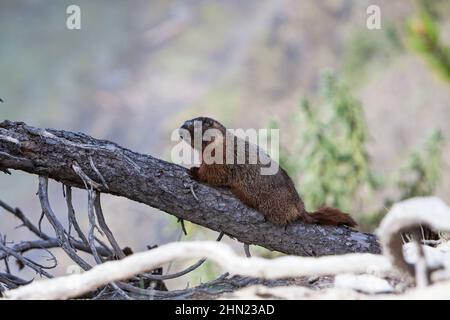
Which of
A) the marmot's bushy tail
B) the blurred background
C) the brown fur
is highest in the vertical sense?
the blurred background

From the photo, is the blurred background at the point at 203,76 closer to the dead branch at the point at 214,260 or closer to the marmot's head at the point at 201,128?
the marmot's head at the point at 201,128

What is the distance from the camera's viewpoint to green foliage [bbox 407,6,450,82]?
7.24 meters

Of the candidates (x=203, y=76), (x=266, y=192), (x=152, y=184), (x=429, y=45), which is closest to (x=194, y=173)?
(x=152, y=184)

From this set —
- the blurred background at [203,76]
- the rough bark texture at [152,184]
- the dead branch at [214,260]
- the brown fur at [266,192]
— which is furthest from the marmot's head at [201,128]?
the blurred background at [203,76]

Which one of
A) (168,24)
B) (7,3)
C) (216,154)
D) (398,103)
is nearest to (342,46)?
(398,103)

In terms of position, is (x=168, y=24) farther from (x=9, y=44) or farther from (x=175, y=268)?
(x=175, y=268)

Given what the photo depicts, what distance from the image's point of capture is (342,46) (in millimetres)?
A: 22891

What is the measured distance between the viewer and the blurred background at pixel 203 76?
17906 millimetres

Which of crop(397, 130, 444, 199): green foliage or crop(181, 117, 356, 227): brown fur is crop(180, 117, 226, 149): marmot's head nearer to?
crop(181, 117, 356, 227): brown fur

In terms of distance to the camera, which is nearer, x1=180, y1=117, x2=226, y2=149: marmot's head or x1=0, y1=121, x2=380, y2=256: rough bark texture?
x1=0, y1=121, x2=380, y2=256: rough bark texture

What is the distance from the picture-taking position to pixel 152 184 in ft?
16.5

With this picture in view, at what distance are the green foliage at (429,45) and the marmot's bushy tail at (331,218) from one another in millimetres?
2549

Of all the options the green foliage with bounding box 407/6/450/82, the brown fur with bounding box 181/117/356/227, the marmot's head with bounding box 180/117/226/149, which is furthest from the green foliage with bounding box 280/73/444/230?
the brown fur with bounding box 181/117/356/227

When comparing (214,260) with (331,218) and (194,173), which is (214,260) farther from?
(331,218)
